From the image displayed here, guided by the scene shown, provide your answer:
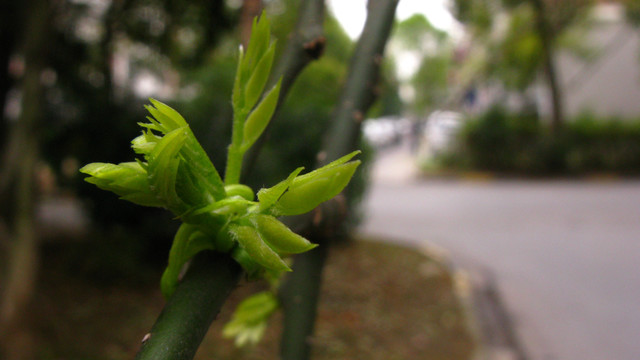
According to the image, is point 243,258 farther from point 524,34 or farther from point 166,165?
point 524,34

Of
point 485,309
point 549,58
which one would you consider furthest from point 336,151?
point 549,58

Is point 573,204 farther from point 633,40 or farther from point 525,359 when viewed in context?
point 633,40

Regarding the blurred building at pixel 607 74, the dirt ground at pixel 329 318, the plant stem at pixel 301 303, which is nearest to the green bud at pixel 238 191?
the plant stem at pixel 301 303

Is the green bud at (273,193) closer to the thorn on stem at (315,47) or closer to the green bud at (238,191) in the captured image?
the green bud at (238,191)

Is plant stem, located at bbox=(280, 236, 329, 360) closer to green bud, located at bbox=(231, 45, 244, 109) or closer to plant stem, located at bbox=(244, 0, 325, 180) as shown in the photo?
plant stem, located at bbox=(244, 0, 325, 180)

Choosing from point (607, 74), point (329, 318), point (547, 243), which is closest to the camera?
point (329, 318)

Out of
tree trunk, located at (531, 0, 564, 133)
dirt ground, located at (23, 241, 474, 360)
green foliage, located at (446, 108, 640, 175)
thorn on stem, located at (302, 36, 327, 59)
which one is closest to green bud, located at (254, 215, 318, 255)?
thorn on stem, located at (302, 36, 327, 59)
